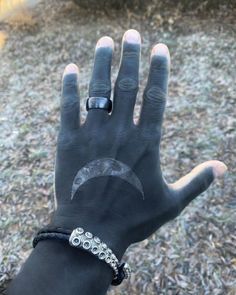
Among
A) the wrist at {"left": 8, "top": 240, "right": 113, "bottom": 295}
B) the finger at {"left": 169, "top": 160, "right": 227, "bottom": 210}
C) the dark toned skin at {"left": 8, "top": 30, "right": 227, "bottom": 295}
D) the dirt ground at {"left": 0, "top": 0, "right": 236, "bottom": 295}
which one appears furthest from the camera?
the dirt ground at {"left": 0, "top": 0, "right": 236, "bottom": 295}

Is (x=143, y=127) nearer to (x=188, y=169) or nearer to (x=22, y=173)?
(x=188, y=169)

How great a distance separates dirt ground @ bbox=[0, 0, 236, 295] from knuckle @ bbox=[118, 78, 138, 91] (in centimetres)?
160

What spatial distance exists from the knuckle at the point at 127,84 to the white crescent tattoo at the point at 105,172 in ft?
0.90

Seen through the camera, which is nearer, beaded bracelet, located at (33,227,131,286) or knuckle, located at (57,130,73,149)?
beaded bracelet, located at (33,227,131,286)

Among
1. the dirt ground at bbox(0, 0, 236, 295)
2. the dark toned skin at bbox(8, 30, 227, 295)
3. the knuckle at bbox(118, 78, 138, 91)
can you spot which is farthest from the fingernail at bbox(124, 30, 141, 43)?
the dirt ground at bbox(0, 0, 236, 295)

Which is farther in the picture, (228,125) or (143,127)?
(228,125)

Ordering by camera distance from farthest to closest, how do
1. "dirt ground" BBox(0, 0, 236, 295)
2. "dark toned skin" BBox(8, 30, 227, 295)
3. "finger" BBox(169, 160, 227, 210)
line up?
"dirt ground" BBox(0, 0, 236, 295)
"finger" BBox(169, 160, 227, 210)
"dark toned skin" BBox(8, 30, 227, 295)

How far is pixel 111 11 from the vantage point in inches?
228

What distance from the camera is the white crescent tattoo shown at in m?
1.67

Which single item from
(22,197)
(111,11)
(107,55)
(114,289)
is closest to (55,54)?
(111,11)

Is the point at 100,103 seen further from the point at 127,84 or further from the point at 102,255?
the point at 102,255

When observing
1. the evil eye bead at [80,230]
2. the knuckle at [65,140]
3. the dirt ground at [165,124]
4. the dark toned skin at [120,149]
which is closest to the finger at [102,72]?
the dark toned skin at [120,149]

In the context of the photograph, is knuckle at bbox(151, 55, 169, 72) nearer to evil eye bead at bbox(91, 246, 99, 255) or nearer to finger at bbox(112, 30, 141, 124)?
finger at bbox(112, 30, 141, 124)

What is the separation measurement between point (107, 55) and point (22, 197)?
2149 millimetres
